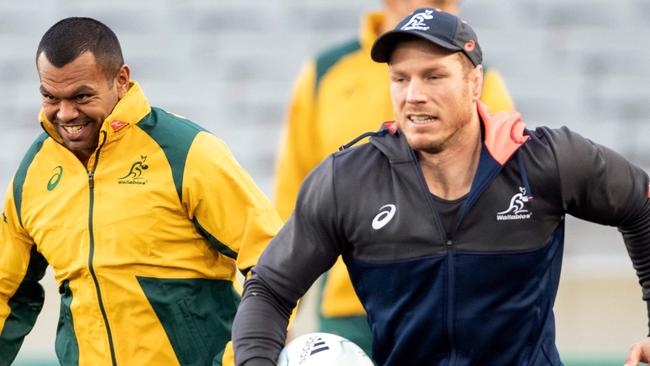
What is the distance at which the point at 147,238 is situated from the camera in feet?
15.7

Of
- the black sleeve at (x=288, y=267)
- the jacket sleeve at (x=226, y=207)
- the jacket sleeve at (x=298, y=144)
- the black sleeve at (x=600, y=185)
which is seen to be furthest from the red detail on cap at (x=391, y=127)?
the jacket sleeve at (x=298, y=144)

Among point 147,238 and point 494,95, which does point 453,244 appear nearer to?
point 147,238

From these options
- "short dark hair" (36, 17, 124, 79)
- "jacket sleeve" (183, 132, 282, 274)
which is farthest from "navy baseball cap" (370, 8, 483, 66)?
"short dark hair" (36, 17, 124, 79)

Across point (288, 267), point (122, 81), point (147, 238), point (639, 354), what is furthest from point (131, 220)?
point (639, 354)

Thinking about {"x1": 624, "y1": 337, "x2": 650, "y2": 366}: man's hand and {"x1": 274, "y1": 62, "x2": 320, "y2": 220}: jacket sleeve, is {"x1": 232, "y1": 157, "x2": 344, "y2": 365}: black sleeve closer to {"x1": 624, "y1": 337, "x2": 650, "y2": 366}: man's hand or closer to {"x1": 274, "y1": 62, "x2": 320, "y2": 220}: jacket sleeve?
{"x1": 624, "y1": 337, "x2": 650, "y2": 366}: man's hand

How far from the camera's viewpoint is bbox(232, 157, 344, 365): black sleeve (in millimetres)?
4184

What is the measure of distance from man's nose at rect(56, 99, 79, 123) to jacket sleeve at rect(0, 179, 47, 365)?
1.39ft

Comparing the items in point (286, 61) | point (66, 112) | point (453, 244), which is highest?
point (66, 112)

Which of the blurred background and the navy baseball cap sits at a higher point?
the navy baseball cap

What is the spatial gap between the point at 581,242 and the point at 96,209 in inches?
246

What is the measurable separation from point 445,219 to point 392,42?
0.50m

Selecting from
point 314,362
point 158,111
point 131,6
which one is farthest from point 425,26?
point 131,6

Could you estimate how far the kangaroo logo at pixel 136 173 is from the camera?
486 centimetres

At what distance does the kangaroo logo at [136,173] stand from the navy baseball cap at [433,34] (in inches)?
39.5
